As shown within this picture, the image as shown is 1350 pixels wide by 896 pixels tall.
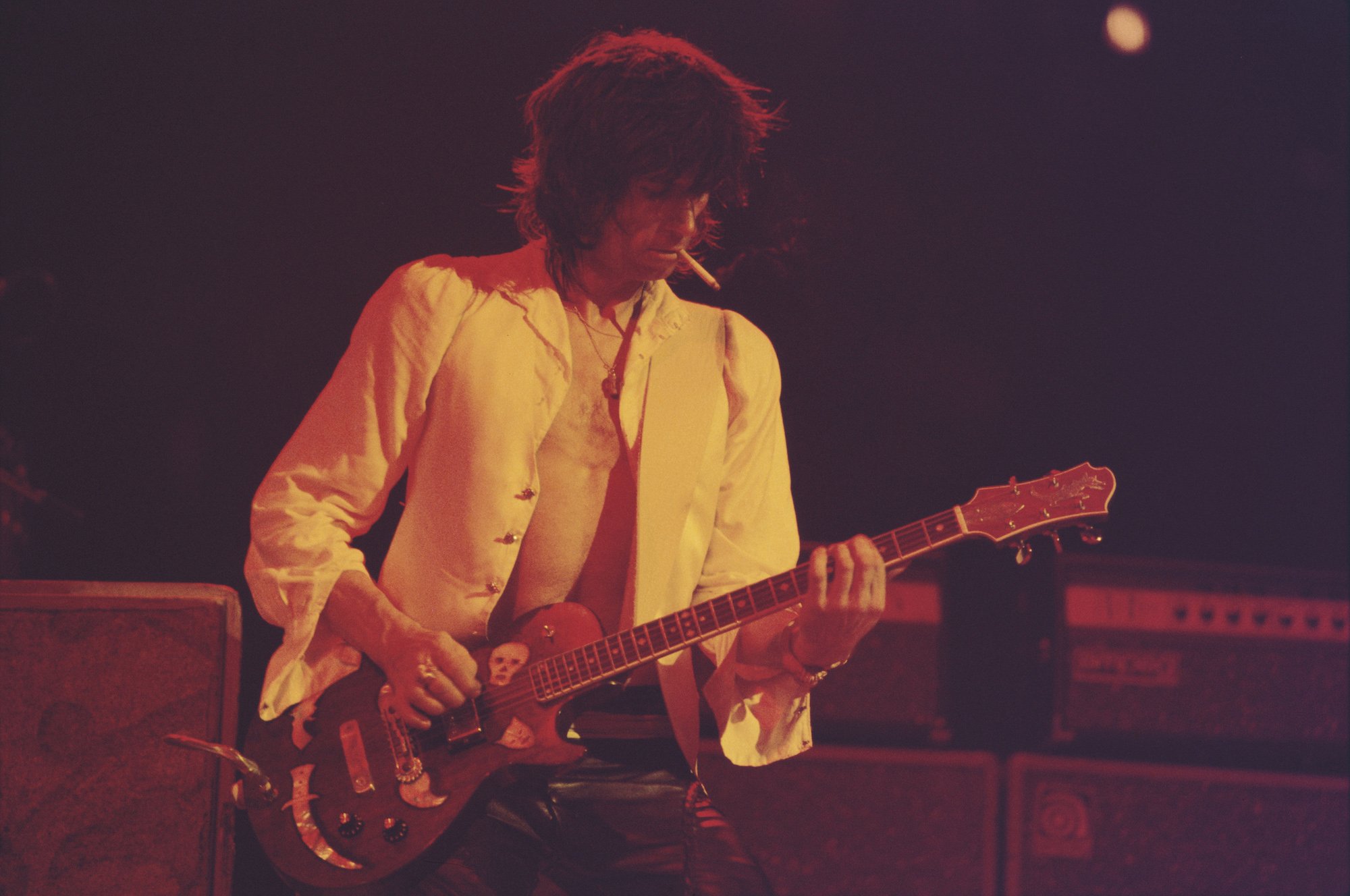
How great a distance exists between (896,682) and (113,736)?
59.1 inches

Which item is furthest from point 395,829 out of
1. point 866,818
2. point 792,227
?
point 792,227

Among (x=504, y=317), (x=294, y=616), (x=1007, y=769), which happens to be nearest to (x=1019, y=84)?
(x=504, y=317)

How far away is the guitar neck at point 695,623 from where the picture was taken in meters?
1.65

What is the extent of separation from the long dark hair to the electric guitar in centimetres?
71

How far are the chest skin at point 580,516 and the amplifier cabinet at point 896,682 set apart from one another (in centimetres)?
63

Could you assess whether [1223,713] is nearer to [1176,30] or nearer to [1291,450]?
[1291,450]

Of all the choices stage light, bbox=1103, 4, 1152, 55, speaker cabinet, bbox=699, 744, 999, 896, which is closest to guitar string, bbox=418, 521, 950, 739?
speaker cabinet, bbox=699, 744, 999, 896

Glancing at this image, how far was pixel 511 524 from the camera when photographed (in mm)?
1778

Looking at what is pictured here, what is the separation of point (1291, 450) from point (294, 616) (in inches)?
92.0

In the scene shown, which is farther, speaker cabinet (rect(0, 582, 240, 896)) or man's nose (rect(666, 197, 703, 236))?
man's nose (rect(666, 197, 703, 236))

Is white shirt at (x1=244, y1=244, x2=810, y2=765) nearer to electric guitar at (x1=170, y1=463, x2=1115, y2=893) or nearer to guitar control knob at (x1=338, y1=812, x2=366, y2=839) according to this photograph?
electric guitar at (x1=170, y1=463, x2=1115, y2=893)

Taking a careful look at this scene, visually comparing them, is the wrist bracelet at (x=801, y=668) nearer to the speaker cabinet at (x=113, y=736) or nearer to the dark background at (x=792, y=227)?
the dark background at (x=792, y=227)

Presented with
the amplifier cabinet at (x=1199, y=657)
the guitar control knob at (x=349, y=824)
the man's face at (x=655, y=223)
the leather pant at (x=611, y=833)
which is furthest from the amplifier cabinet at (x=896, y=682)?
the guitar control knob at (x=349, y=824)

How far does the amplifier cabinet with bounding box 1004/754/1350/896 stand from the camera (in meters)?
2.17
